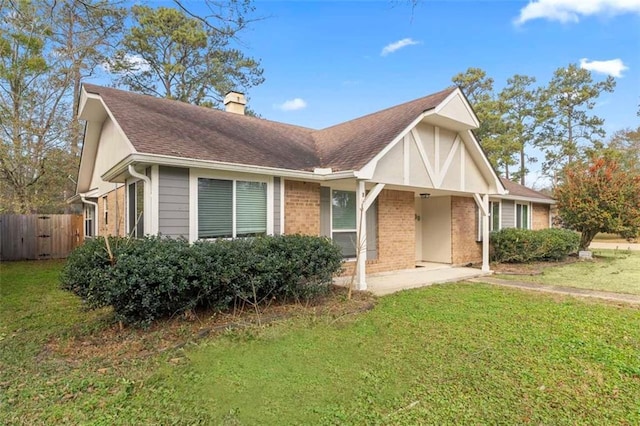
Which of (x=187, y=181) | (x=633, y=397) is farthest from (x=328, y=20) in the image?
(x=633, y=397)

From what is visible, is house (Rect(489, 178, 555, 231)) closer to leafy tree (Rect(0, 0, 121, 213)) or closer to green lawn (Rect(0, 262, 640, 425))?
green lawn (Rect(0, 262, 640, 425))

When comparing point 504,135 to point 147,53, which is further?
point 504,135

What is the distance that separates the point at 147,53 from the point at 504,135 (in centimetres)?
2895

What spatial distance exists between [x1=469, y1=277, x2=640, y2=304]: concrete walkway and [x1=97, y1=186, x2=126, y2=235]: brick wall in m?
10.2

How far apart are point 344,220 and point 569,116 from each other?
113ft

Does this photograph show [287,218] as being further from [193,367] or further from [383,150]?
[193,367]

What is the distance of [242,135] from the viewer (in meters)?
9.98

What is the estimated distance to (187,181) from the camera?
7035 mm

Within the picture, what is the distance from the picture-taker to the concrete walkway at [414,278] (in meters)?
8.78

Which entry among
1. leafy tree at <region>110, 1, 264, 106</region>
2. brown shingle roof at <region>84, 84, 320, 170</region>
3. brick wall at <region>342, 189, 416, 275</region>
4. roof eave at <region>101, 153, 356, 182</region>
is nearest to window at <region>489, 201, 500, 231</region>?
brick wall at <region>342, 189, 416, 275</region>

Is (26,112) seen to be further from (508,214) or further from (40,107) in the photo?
(508,214)

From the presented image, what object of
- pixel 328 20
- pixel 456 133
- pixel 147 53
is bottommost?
pixel 456 133

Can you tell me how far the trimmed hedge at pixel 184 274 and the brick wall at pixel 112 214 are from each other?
383 cm

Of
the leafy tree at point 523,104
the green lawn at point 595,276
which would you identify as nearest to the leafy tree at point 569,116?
the leafy tree at point 523,104
